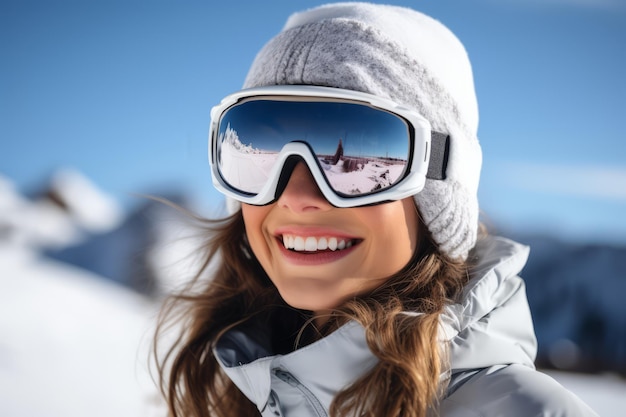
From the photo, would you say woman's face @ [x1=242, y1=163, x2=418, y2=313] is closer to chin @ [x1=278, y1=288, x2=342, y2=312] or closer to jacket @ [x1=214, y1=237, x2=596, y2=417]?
chin @ [x1=278, y1=288, x2=342, y2=312]

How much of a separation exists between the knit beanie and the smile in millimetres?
224

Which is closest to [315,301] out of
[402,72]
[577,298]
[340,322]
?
[340,322]

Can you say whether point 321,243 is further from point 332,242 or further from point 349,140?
point 349,140

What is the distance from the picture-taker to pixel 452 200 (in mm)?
1572

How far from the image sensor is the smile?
1.53 metres

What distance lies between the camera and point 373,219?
1.48 m

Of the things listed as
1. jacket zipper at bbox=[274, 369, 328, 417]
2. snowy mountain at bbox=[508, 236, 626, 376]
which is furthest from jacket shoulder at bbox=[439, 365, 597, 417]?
snowy mountain at bbox=[508, 236, 626, 376]

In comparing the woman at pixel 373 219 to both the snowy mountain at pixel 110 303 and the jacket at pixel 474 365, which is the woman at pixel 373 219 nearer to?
the jacket at pixel 474 365

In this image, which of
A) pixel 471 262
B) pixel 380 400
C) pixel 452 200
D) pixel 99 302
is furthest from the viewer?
pixel 99 302

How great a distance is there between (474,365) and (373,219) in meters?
0.43

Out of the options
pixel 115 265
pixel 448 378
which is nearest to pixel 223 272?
pixel 448 378

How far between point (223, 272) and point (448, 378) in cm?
103

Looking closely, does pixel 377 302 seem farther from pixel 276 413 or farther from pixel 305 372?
pixel 276 413

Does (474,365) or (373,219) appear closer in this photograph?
(474,365)
